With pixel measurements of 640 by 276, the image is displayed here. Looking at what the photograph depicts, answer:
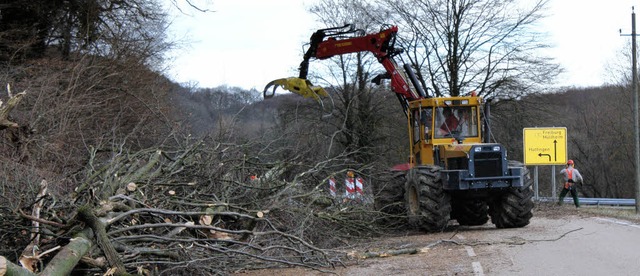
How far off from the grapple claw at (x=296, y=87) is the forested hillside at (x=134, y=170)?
2.73 ft

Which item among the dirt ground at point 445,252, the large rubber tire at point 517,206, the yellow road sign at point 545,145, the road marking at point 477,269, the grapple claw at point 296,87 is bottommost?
the dirt ground at point 445,252

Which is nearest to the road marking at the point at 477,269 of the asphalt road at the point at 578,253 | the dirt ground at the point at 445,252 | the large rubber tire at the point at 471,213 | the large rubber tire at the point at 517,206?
the dirt ground at the point at 445,252

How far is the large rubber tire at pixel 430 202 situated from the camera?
13414 millimetres

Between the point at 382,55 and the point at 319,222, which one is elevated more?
the point at 382,55

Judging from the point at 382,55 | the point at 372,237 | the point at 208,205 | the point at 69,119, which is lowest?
the point at 372,237

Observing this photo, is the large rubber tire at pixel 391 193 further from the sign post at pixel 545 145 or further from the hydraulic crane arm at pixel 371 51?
the sign post at pixel 545 145

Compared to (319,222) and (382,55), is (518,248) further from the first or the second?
(382,55)

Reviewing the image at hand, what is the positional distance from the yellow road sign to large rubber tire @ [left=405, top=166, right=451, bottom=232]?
1219 centimetres

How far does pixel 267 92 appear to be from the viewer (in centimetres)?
1609

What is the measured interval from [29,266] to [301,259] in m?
3.73

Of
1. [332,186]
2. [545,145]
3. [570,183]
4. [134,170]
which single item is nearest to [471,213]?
[332,186]

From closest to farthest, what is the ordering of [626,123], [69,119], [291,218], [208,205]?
1. [208,205]
2. [291,218]
3. [69,119]
4. [626,123]

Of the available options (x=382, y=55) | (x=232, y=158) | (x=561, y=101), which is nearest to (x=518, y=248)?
(x=232, y=158)

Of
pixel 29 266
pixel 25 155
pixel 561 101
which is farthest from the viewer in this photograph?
pixel 561 101
